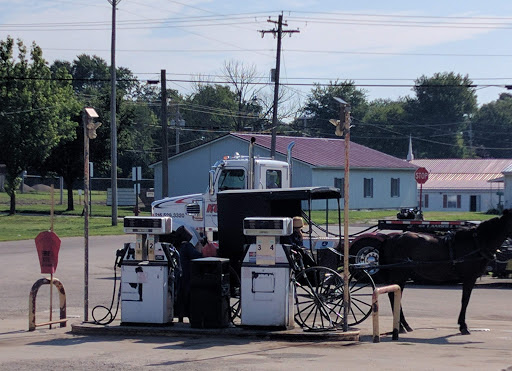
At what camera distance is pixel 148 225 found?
13.6 meters

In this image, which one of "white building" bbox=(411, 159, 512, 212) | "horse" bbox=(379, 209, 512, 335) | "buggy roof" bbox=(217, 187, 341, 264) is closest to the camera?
"horse" bbox=(379, 209, 512, 335)

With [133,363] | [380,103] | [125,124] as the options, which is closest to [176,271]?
[133,363]

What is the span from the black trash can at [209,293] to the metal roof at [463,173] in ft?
233

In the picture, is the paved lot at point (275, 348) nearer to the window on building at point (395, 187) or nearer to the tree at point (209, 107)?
the window on building at point (395, 187)

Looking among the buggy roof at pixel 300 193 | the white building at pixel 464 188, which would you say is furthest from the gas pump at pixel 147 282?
the white building at pixel 464 188

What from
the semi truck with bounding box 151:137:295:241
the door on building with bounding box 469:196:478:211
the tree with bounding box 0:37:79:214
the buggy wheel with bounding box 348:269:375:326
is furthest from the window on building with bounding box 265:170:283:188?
the door on building with bounding box 469:196:478:211

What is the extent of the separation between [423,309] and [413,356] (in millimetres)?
5713

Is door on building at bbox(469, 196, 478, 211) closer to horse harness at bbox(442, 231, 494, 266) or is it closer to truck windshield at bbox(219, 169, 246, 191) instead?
truck windshield at bbox(219, 169, 246, 191)

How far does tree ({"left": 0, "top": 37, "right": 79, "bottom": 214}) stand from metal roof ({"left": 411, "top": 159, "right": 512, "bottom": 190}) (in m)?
41.6

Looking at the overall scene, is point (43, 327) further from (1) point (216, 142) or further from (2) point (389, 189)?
(2) point (389, 189)

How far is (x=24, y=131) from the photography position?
178 ft

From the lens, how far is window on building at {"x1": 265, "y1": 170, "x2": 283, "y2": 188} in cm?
2172

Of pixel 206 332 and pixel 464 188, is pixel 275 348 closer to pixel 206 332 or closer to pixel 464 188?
pixel 206 332

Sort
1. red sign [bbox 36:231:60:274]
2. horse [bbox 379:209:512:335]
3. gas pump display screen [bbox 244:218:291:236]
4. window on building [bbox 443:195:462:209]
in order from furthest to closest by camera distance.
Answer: window on building [bbox 443:195:462:209], red sign [bbox 36:231:60:274], horse [bbox 379:209:512:335], gas pump display screen [bbox 244:218:291:236]
